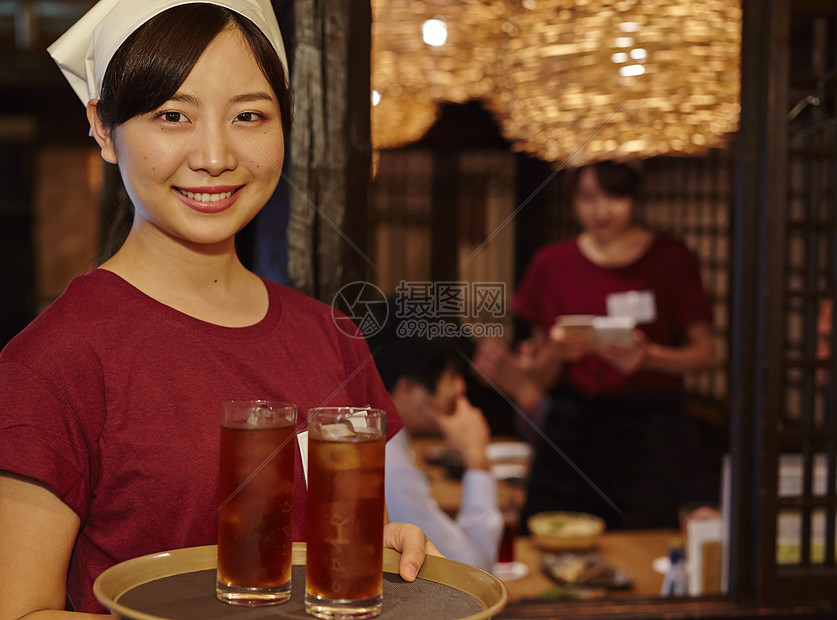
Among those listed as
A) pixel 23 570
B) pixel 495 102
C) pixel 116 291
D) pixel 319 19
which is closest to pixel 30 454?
pixel 23 570

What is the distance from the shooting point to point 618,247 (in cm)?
317

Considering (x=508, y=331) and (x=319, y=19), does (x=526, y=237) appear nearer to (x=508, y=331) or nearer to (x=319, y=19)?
(x=508, y=331)

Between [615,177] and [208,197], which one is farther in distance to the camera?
[615,177]

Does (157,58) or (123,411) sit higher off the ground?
(157,58)

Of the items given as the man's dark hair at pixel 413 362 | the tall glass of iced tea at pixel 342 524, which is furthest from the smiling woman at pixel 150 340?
the man's dark hair at pixel 413 362

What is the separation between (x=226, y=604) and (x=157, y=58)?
630mm

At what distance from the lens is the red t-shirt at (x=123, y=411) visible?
92 cm

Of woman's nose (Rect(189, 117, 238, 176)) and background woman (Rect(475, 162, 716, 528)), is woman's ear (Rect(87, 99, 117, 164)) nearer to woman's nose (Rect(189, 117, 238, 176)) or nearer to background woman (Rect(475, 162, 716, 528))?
woman's nose (Rect(189, 117, 238, 176))

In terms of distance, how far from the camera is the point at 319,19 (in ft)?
4.82

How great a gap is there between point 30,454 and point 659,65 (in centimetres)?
183

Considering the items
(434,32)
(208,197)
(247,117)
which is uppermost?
(434,32)

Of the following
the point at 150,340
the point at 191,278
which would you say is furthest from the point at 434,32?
the point at 150,340

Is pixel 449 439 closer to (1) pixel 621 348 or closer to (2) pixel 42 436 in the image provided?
(1) pixel 621 348

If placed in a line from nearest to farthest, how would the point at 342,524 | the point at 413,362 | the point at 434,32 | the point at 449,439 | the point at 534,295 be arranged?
the point at 342,524, the point at 413,362, the point at 449,439, the point at 434,32, the point at 534,295
